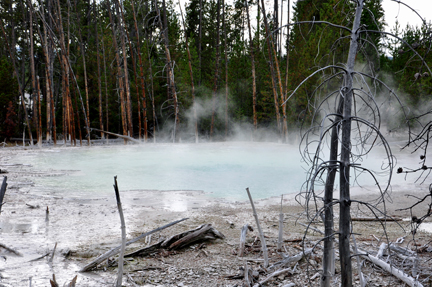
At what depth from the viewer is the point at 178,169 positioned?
1112cm

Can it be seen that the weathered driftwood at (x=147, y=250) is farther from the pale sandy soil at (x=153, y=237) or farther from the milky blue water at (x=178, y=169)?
the milky blue water at (x=178, y=169)

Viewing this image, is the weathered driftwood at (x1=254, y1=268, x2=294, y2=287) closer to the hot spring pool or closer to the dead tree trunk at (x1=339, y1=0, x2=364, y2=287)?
the dead tree trunk at (x1=339, y1=0, x2=364, y2=287)

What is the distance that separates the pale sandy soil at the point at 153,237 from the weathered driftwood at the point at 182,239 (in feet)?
0.24

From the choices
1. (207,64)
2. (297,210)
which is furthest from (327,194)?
(207,64)

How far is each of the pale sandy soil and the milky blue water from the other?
126cm

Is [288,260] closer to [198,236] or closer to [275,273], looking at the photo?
[275,273]

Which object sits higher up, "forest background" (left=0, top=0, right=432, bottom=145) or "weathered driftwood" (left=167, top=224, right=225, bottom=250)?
"forest background" (left=0, top=0, right=432, bottom=145)

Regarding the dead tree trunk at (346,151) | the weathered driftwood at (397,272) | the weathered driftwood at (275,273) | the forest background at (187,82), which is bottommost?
the weathered driftwood at (275,273)

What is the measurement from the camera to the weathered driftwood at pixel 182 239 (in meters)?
3.80

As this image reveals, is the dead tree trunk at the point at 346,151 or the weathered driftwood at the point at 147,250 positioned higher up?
the dead tree trunk at the point at 346,151

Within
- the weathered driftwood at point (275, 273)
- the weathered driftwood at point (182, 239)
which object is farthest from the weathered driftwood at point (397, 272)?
the weathered driftwood at point (182, 239)

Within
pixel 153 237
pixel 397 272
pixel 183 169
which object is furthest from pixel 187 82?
pixel 397 272

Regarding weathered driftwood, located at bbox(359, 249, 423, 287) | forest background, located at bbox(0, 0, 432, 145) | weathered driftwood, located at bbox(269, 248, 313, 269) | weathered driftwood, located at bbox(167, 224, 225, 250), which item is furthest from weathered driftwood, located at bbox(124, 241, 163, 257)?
forest background, located at bbox(0, 0, 432, 145)

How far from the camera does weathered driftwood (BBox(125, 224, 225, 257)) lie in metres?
3.80
